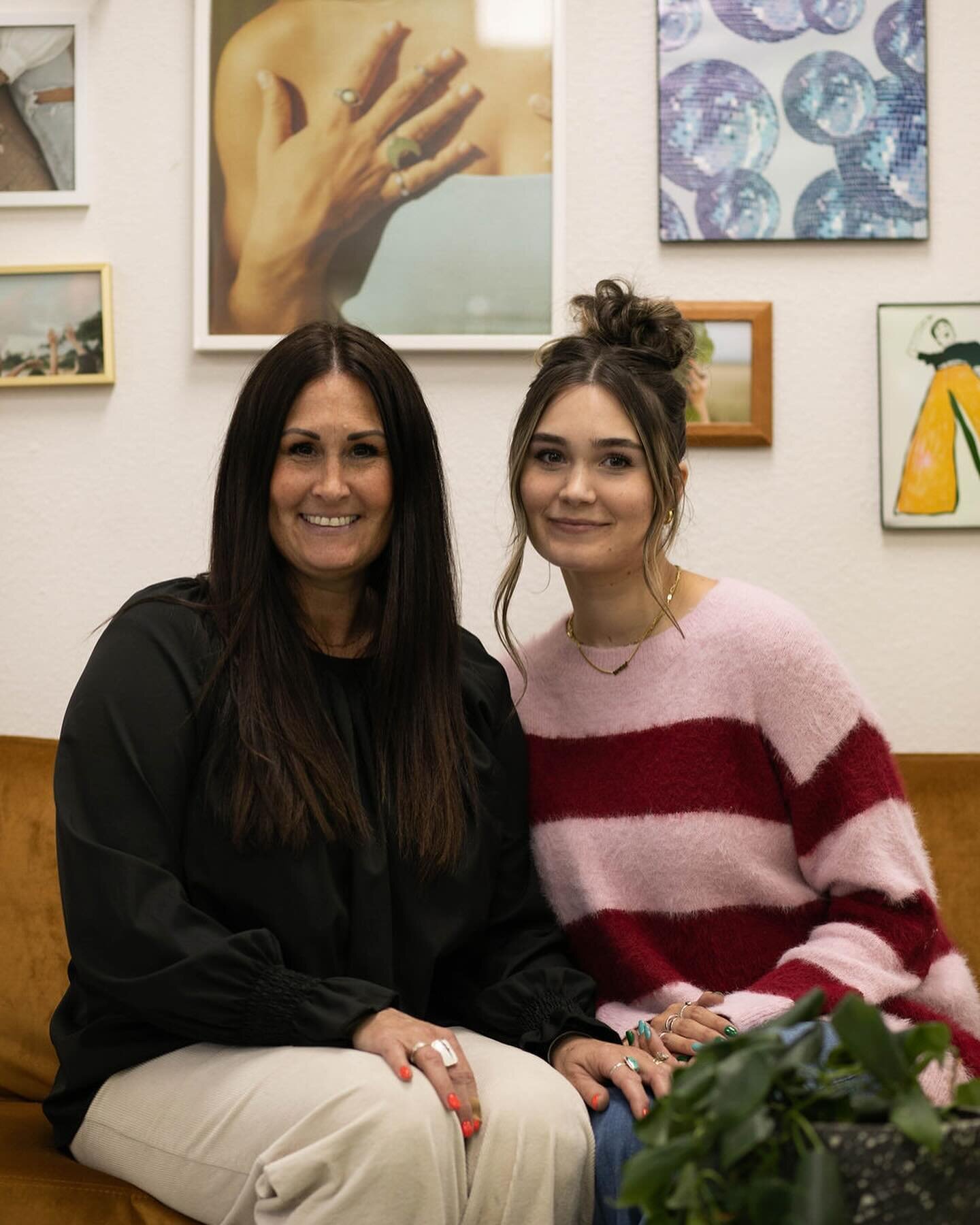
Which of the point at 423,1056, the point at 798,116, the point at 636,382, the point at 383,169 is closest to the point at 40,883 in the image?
the point at 423,1056

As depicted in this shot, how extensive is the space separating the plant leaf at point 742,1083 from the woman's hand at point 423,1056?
51cm

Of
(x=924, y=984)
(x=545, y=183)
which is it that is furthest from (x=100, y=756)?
(x=545, y=183)

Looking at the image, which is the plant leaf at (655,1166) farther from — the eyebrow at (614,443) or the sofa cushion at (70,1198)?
the eyebrow at (614,443)

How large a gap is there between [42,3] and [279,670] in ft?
4.51

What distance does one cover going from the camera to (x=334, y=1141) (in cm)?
134

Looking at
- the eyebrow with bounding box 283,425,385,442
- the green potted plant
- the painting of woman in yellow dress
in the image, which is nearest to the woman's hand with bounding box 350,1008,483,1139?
the green potted plant

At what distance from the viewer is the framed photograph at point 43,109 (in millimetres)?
2285

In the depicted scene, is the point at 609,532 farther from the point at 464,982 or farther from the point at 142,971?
the point at 142,971

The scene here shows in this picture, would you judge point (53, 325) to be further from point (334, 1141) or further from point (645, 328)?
point (334, 1141)

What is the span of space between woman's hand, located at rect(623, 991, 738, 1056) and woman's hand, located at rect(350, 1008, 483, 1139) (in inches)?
9.5

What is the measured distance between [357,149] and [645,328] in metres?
0.73

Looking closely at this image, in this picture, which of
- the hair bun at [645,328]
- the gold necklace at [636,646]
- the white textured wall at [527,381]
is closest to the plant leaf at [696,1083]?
the gold necklace at [636,646]

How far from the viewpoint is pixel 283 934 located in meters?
1.58

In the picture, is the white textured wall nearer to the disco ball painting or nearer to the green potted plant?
the disco ball painting
